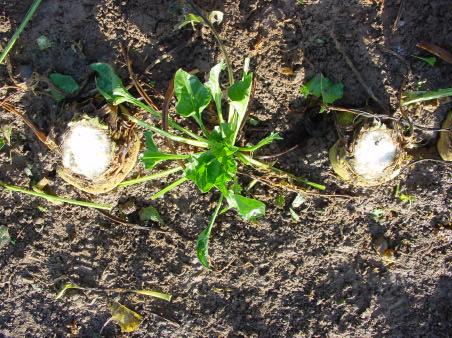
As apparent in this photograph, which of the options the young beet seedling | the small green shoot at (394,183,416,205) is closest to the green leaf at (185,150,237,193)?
the young beet seedling

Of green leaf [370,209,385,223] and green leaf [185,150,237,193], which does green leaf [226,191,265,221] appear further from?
green leaf [370,209,385,223]

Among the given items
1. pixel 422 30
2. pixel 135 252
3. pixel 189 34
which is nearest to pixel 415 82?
pixel 422 30

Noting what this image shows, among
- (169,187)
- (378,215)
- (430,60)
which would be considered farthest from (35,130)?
(430,60)

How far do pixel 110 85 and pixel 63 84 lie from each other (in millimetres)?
182

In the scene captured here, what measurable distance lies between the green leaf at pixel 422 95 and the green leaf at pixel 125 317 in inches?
43.6

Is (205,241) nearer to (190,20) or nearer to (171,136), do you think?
(171,136)

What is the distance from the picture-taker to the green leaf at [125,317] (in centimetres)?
180

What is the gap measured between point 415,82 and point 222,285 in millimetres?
895

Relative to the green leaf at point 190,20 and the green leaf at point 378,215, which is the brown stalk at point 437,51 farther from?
the green leaf at point 190,20

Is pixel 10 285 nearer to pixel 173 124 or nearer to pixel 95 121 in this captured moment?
pixel 95 121

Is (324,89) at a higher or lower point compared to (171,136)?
higher

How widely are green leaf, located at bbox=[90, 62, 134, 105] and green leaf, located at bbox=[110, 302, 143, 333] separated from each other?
27.2 inches

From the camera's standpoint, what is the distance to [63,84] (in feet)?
5.58

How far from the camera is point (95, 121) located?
5.22 ft
